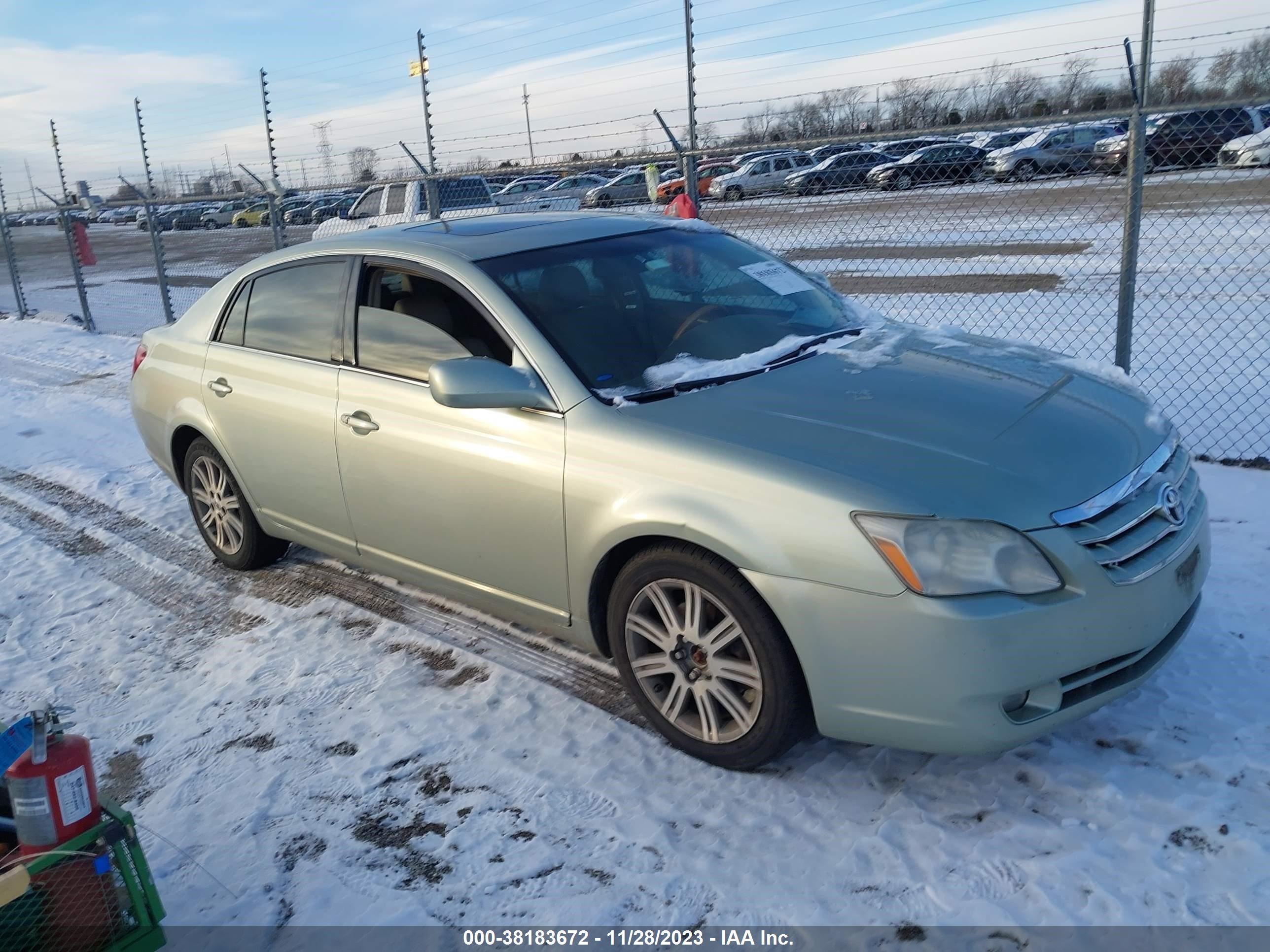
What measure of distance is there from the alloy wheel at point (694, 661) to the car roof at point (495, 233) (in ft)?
5.12

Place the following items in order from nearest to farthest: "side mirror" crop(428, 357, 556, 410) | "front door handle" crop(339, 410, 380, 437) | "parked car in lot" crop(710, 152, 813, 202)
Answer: "side mirror" crop(428, 357, 556, 410)
"front door handle" crop(339, 410, 380, 437)
"parked car in lot" crop(710, 152, 813, 202)

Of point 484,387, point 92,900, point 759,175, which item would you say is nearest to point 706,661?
point 484,387

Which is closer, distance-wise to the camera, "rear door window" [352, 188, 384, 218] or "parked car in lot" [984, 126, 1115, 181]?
"parked car in lot" [984, 126, 1115, 181]

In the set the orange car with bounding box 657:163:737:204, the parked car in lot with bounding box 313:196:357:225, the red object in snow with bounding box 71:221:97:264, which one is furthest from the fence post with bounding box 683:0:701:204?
the parked car in lot with bounding box 313:196:357:225

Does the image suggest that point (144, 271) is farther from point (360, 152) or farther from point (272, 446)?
point (272, 446)

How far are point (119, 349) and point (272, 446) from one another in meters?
9.08

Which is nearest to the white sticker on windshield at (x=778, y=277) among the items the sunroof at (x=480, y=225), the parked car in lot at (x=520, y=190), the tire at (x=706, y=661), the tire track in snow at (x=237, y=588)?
the sunroof at (x=480, y=225)

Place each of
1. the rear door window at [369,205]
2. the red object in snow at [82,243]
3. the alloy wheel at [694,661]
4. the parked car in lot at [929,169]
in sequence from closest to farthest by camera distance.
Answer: the alloy wheel at [694,661] → the red object in snow at [82,243] → the parked car in lot at [929,169] → the rear door window at [369,205]

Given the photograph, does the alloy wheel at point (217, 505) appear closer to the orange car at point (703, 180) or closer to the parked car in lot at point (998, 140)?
the orange car at point (703, 180)

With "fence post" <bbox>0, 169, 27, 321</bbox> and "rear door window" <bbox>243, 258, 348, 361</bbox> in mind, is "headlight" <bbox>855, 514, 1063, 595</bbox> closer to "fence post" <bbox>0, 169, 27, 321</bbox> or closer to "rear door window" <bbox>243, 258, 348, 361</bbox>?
"rear door window" <bbox>243, 258, 348, 361</bbox>

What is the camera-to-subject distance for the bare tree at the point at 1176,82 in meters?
5.79

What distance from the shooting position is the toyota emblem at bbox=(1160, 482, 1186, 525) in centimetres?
309

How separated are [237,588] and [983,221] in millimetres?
16233

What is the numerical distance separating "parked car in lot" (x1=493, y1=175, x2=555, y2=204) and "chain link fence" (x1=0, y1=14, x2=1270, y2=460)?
0.12 meters
